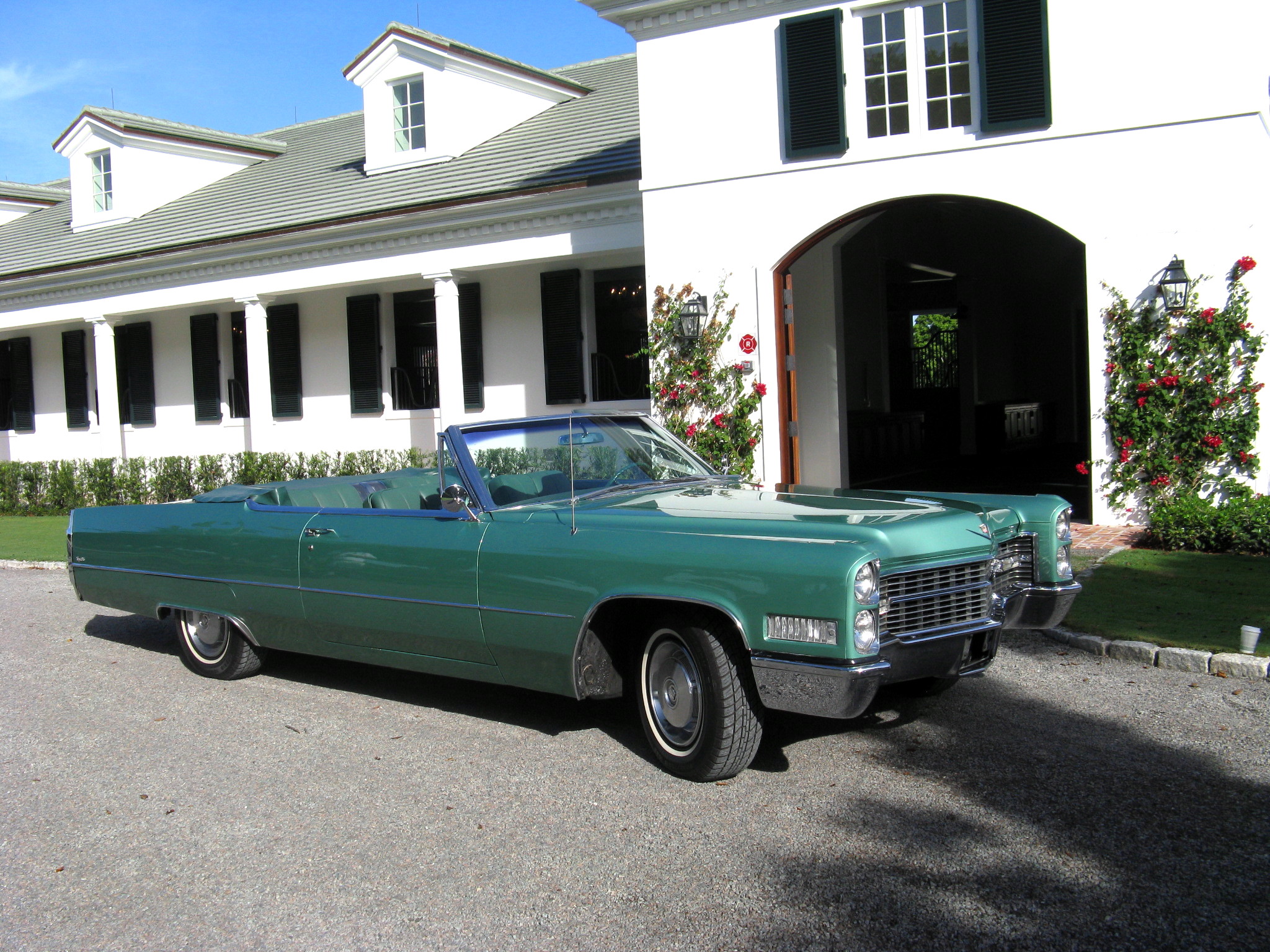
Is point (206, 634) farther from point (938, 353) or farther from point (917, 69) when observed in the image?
point (938, 353)

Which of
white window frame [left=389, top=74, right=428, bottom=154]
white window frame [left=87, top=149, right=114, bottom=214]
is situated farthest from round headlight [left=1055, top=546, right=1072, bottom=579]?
white window frame [left=87, top=149, right=114, bottom=214]

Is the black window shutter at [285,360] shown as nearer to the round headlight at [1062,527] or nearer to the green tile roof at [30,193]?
the green tile roof at [30,193]

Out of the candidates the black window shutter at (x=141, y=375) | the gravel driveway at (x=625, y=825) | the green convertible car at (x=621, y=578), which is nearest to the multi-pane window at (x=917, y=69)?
the green convertible car at (x=621, y=578)

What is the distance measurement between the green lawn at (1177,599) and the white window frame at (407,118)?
12.8m

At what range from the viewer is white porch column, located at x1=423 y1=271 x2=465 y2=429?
15.2 m

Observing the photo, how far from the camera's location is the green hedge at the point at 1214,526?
9219mm

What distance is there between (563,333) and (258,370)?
18.0 feet

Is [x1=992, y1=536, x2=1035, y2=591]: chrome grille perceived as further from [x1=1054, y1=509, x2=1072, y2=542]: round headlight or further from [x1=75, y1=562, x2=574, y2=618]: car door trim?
[x1=75, y1=562, x2=574, y2=618]: car door trim

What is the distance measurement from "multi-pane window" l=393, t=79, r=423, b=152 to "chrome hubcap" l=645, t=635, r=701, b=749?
14.6 meters

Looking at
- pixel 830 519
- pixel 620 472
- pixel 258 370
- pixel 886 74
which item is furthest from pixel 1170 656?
pixel 258 370

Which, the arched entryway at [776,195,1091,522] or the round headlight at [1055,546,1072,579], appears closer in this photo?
the round headlight at [1055,546,1072,579]

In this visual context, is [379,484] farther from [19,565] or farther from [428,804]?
[19,565]

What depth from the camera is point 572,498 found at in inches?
197

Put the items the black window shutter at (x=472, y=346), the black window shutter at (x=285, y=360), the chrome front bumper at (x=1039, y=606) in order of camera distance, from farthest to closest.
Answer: the black window shutter at (x=285, y=360), the black window shutter at (x=472, y=346), the chrome front bumper at (x=1039, y=606)
